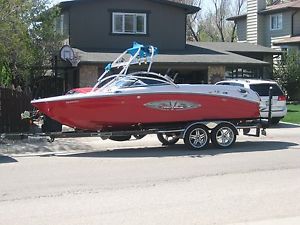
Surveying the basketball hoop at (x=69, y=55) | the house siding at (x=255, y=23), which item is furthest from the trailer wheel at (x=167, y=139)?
the house siding at (x=255, y=23)

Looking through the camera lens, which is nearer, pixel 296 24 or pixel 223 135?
pixel 223 135

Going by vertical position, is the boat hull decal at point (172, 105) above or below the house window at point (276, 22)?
below

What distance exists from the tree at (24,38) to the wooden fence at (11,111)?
138cm

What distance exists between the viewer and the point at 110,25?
28422 millimetres

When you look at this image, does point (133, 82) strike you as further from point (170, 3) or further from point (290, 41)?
point (290, 41)

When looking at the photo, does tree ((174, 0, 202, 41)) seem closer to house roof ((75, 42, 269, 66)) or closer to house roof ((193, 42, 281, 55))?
house roof ((193, 42, 281, 55))

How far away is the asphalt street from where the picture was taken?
7398mm

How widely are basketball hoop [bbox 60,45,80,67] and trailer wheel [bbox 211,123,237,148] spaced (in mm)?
10989

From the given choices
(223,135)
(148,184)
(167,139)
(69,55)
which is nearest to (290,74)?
(69,55)

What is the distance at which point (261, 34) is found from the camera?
43.4m

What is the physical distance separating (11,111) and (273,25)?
2924 cm

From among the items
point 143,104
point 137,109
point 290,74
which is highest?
point 290,74

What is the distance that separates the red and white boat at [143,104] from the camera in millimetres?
13602

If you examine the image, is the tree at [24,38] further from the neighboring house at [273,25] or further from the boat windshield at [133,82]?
the neighboring house at [273,25]
